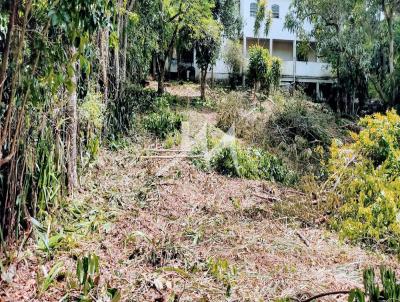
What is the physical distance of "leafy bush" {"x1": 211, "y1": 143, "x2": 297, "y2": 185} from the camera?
811cm

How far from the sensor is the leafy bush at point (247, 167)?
26.6 ft

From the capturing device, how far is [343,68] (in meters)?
17.0

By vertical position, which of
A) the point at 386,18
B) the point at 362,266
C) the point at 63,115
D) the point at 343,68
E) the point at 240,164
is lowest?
the point at 362,266

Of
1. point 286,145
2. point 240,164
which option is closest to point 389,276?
point 240,164

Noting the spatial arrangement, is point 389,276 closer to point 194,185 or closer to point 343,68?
point 194,185

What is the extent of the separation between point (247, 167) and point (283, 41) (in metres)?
17.6

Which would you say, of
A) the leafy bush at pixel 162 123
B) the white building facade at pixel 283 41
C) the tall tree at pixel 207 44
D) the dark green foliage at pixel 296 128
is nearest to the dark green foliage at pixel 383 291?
the leafy bush at pixel 162 123

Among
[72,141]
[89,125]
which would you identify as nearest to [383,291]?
[72,141]

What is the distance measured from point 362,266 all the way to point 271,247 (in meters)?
1.07

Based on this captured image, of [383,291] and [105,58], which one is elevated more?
[105,58]

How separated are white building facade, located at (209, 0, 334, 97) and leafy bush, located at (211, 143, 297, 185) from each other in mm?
13823

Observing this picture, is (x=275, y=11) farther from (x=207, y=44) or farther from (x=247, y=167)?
(x=247, y=167)

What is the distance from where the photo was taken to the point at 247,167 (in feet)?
27.0

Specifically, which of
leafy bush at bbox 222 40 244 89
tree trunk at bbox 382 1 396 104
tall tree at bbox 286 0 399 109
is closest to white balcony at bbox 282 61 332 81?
leafy bush at bbox 222 40 244 89
